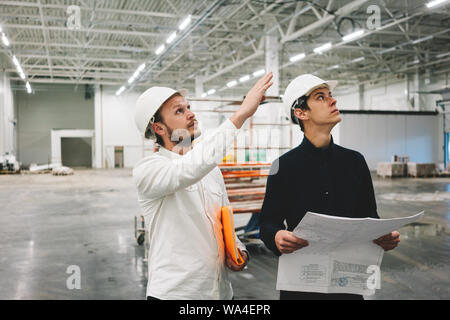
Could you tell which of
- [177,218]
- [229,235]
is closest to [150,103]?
[177,218]

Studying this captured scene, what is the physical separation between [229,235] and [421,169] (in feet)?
67.6

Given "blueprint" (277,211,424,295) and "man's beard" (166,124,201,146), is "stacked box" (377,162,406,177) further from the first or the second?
"man's beard" (166,124,201,146)

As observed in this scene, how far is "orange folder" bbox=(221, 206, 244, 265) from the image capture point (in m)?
1.65

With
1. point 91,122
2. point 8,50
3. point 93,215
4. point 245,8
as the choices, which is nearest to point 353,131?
point 245,8

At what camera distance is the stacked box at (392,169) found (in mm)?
19562


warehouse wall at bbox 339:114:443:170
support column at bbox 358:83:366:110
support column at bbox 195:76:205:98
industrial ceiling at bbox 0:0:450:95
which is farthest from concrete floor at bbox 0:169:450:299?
support column at bbox 358:83:366:110

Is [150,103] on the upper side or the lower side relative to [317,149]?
upper

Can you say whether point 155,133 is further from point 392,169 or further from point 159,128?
point 392,169

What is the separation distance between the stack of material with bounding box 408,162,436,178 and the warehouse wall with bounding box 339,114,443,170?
79.6 inches

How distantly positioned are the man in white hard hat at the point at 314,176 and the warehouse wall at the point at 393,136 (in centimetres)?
1988

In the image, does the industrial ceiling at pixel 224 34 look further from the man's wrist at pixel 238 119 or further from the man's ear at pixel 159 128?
the man's wrist at pixel 238 119

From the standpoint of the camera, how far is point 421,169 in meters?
19.6

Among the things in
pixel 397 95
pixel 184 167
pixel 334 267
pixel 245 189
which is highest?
pixel 397 95
